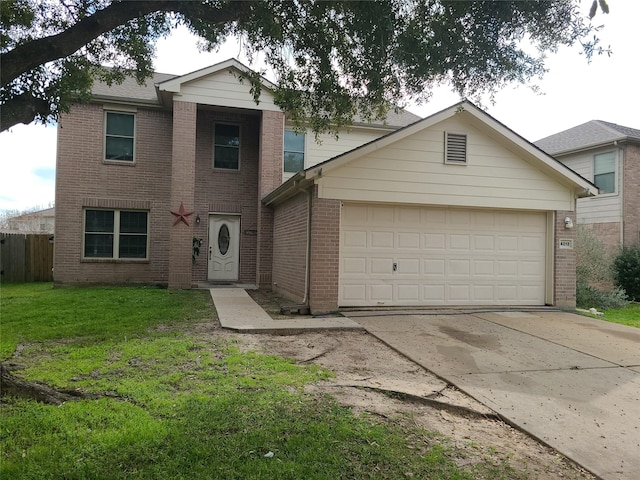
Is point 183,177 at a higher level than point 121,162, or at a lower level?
lower

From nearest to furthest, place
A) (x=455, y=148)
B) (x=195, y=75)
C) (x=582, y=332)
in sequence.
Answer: (x=582, y=332) → (x=455, y=148) → (x=195, y=75)

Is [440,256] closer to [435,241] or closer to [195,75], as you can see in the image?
[435,241]

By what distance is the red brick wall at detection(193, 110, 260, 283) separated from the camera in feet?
46.9

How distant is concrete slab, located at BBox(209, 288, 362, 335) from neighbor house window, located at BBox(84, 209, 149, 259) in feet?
19.0

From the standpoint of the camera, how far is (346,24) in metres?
5.67

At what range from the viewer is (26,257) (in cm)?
1591

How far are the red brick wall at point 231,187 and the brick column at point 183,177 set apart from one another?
1.02 m

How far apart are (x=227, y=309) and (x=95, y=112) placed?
8992mm

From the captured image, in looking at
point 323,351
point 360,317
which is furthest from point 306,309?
point 323,351

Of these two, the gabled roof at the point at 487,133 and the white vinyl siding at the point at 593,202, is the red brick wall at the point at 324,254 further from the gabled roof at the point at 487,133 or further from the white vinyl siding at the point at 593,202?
the white vinyl siding at the point at 593,202

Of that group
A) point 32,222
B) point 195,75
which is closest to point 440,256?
point 195,75

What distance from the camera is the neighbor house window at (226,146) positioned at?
48.1ft

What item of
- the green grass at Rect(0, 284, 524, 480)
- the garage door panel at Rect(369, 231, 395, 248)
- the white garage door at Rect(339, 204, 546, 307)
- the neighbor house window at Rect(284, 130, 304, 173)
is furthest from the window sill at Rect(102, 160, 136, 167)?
the green grass at Rect(0, 284, 524, 480)

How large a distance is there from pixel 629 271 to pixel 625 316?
15.1ft
